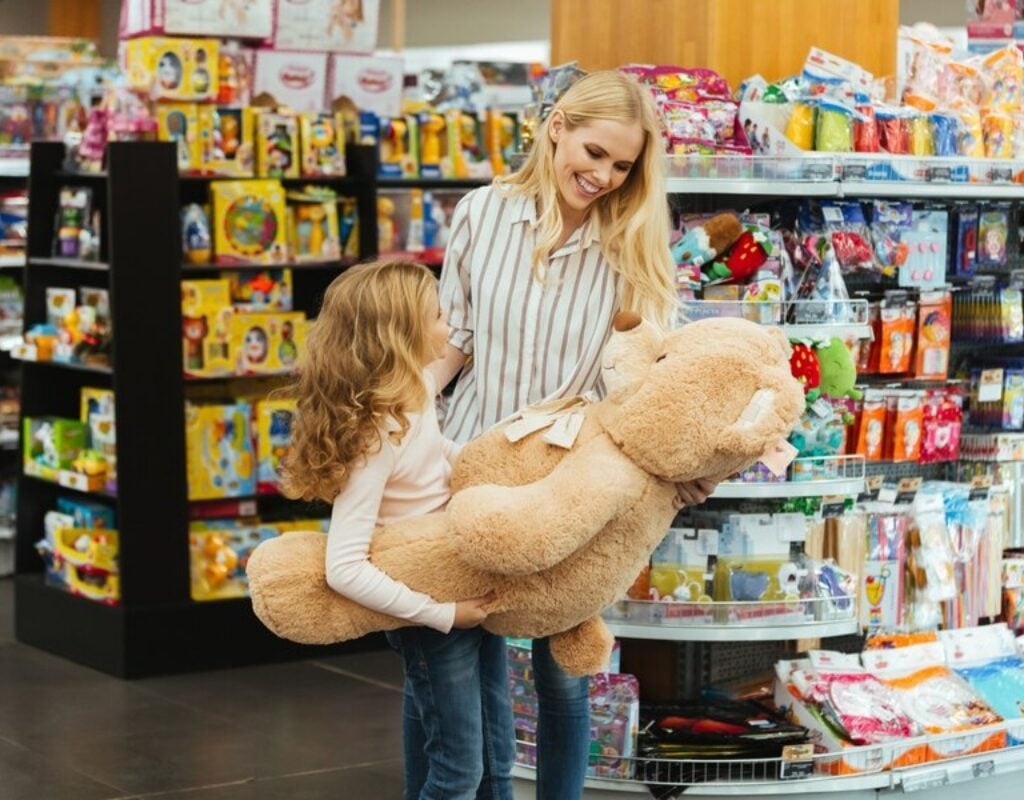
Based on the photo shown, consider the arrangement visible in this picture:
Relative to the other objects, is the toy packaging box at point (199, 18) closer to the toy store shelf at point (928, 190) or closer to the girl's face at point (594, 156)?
the toy store shelf at point (928, 190)

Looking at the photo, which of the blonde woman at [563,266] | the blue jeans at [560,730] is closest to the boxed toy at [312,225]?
the blonde woman at [563,266]

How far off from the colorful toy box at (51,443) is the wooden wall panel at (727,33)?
2.24 meters

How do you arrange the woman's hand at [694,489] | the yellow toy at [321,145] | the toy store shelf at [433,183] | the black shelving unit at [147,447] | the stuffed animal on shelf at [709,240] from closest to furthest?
the woman's hand at [694,489]
the stuffed animal on shelf at [709,240]
the black shelving unit at [147,447]
the yellow toy at [321,145]
the toy store shelf at [433,183]

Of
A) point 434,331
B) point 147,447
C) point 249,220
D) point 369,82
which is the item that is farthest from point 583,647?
point 369,82

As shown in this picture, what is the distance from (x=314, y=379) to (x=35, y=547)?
3633 millimetres

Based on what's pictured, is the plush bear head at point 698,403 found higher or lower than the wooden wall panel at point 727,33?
lower

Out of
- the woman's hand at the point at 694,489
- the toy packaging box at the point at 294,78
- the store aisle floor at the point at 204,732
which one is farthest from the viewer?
the toy packaging box at the point at 294,78

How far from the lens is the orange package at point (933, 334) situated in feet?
14.9

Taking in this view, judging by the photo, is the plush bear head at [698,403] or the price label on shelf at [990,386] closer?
the plush bear head at [698,403]

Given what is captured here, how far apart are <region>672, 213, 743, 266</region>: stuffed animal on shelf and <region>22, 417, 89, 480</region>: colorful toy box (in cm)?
265

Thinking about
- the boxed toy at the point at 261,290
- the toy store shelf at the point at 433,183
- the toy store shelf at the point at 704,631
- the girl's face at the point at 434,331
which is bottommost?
the toy store shelf at the point at 704,631

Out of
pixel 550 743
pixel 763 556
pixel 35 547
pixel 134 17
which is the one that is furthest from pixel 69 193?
pixel 550 743

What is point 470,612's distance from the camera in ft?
9.85

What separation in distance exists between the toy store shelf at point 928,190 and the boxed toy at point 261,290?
94.9 inches
